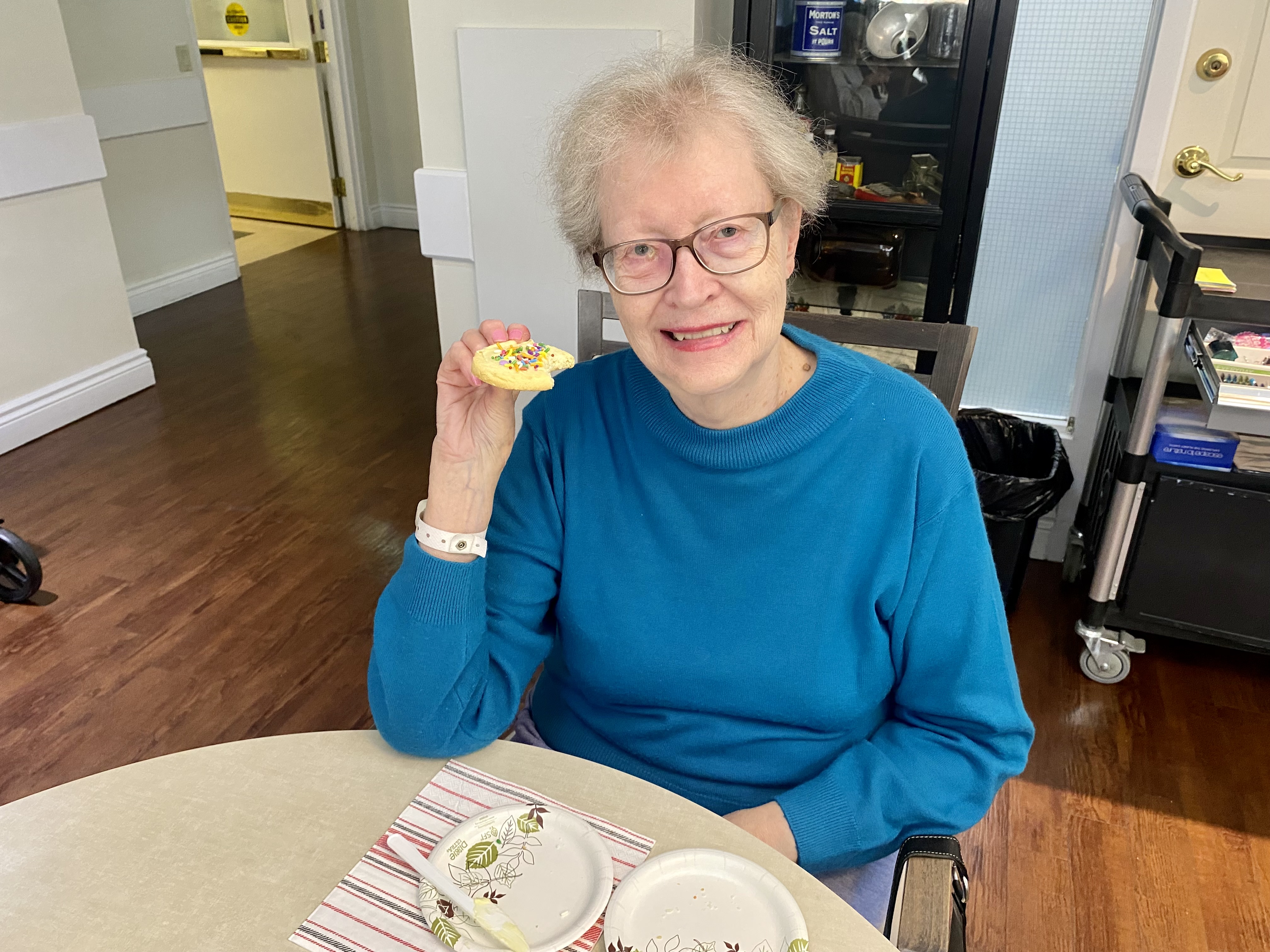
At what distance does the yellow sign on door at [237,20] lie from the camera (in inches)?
237

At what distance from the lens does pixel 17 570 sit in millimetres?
2469

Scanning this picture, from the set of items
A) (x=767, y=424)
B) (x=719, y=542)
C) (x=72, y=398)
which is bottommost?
(x=72, y=398)

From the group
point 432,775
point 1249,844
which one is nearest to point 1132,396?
point 1249,844

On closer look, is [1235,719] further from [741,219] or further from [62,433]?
[62,433]

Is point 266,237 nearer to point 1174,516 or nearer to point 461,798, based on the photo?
point 1174,516

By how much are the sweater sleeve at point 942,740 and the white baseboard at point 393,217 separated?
230 inches

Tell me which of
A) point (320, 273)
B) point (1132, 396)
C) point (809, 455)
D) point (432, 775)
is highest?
point (809, 455)

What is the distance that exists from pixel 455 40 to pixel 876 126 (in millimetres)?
1094

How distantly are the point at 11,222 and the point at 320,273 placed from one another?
230 centimetres

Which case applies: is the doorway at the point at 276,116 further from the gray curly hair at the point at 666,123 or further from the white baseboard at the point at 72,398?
the gray curly hair at the point at 666,123

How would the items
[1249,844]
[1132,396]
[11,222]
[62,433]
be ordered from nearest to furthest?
[1249,844]
[1132,396]
[11,222]
[62,433]

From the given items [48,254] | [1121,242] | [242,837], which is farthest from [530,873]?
[48,254]

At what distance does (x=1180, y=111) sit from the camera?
7.05 ft

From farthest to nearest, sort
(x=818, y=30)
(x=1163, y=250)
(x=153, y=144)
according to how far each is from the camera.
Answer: (x=153, y=144) < (x=818, y=30) < (x=1163, y=250)
